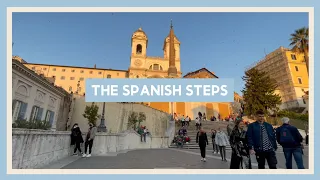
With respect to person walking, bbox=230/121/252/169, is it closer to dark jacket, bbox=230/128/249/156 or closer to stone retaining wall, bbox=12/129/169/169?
dark jacket, bbox=230/128/249/156

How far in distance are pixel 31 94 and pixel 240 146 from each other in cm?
1650

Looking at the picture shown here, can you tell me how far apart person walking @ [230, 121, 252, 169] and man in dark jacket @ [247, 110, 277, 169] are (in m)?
0.19

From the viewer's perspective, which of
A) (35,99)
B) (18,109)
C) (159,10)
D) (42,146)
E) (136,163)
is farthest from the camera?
(35,99)

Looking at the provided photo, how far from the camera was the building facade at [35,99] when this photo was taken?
13609 millimetres

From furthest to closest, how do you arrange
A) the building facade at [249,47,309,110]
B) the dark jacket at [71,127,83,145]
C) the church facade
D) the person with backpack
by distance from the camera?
the church facade < the building facade at [249,47,309,110] < the dark jacket at [71,127,83,145] < the person with backpack

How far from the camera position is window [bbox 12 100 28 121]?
44.3ft

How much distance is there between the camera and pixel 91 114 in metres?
21.7

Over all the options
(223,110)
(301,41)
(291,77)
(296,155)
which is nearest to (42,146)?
(296,155)

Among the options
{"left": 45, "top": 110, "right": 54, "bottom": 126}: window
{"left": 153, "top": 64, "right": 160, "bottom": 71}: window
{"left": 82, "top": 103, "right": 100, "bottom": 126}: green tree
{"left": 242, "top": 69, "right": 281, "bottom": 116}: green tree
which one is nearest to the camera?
{"left": 45, "top": 110, "right": 54, "bottom": 126}: window

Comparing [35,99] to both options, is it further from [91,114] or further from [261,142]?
[261,142]

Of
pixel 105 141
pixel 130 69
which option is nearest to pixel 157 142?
pixel 105 141

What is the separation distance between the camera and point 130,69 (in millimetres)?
47906

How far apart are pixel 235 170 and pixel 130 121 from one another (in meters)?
19.4

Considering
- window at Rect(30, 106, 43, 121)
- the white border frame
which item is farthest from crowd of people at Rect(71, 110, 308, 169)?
window at Rect(30, 106, 43, 121)
